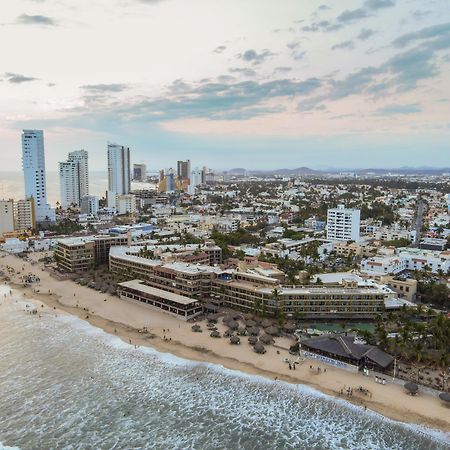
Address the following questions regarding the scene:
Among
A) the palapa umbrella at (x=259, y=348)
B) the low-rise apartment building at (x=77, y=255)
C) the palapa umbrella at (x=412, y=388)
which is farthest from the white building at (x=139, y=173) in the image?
the palapa umbrella at (x=412, y=388)

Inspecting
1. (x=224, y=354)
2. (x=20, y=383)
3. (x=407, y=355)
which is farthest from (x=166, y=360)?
(x=407, y=355)

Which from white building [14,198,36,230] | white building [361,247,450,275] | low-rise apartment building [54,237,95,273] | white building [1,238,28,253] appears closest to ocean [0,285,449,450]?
low-rise apartment building [54,237,95,273]

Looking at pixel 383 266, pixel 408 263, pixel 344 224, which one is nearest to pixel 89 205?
pixel 344 224

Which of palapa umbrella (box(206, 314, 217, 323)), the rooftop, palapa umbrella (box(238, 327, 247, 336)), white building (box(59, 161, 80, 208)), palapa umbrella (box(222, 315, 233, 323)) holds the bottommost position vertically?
palapa umbrella (box(238, 327, 247, 336))

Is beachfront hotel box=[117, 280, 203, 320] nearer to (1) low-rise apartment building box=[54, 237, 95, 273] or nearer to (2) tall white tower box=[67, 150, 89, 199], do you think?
(1) low-rise apartment building box=[54, 237, 95, 273]

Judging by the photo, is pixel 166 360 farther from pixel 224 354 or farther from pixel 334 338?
pixel 334 338
